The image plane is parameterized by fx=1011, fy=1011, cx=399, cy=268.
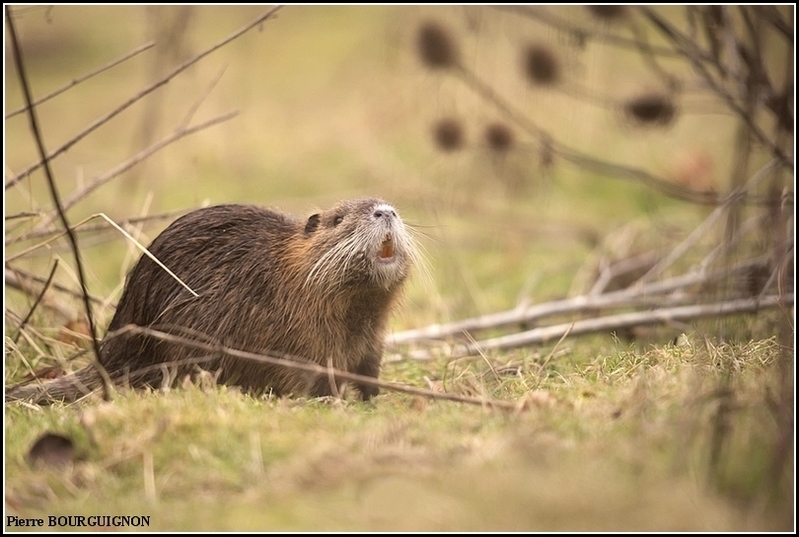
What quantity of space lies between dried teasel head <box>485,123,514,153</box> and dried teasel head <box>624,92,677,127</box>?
3.57ft

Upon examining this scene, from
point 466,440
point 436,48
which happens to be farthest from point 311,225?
point 466,440

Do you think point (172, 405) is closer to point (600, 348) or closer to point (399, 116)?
point (600, 348)

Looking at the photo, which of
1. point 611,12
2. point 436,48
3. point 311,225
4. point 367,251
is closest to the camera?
point 367,251

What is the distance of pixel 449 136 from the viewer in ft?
19.4

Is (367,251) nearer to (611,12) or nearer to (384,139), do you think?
(611,12)

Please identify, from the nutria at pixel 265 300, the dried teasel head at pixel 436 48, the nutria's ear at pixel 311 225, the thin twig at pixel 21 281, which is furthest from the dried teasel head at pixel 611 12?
the thin twig at pixel 21 281

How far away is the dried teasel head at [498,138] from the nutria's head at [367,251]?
1965 mm

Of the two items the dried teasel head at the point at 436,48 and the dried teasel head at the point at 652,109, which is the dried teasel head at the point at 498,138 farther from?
the dried teasel head at the point at 652,109

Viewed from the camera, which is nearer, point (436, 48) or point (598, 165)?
point (598, 165)

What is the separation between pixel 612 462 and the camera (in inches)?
97.8

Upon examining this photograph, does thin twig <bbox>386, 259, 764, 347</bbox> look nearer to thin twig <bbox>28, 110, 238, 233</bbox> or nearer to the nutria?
the nutria

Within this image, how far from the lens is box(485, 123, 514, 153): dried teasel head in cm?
580

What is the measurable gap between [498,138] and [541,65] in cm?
65

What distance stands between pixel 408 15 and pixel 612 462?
4.83 m
